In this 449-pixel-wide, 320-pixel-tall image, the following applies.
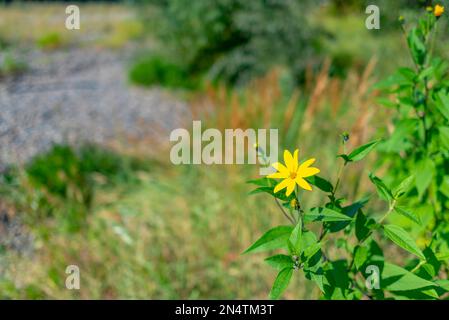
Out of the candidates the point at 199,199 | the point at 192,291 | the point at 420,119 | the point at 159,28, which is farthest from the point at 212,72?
the point at 420,119

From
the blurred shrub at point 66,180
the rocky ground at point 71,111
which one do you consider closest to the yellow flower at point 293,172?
the blurred shrub at point 66,180

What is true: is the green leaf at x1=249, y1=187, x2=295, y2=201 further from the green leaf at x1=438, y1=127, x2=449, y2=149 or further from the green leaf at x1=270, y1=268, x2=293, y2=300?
the green leaf at x1=438, y1=127, x2=449, y2=149

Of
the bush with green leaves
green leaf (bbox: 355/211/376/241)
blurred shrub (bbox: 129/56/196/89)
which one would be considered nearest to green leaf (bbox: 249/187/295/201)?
the bush with green leaves

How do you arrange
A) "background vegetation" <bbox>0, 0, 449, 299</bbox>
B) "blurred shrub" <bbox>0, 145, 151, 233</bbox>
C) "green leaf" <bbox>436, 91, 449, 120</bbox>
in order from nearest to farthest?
"green leaf" <bbox>436, 91, 449, 120</bbox> < "background vegetation" <bbox>0, 0, 449, 299</bbox> < "blurred shrub" <bbox>0, 145, 151, 233</bbox>

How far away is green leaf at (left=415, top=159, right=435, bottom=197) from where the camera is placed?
141 centimetres

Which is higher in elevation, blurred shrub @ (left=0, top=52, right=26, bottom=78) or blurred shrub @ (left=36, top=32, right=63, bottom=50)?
blurred shrub @ (left=36, top=32, right=63, bottom=50)

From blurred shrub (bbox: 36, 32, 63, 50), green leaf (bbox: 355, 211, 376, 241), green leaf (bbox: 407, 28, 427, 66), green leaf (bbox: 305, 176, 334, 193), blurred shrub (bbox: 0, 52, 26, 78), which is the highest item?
blurred shrub (bbox: 36, 32, 63, 50)

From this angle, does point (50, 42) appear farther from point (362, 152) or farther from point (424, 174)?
point (362, 152)

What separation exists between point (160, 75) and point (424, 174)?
6.29m

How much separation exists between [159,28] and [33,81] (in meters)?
2.32

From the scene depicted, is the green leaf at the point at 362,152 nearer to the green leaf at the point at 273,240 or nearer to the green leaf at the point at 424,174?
the green leaf at the point at 273,240

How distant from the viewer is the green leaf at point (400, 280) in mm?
1134

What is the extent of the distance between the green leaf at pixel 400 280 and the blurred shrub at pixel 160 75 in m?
5.99

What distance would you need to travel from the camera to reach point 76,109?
5848mm
